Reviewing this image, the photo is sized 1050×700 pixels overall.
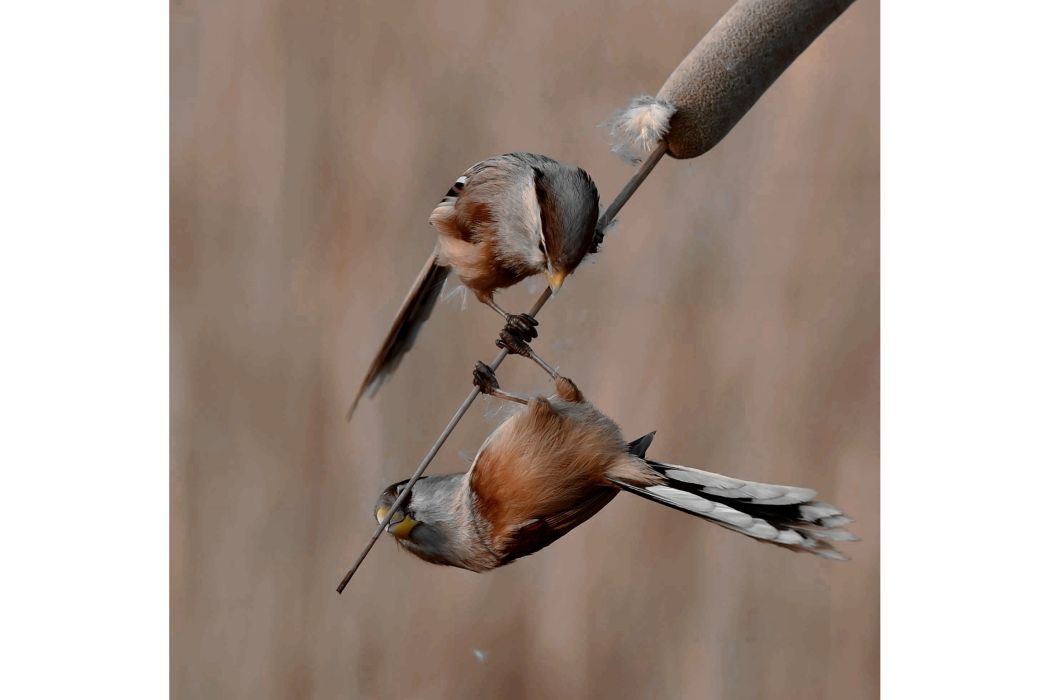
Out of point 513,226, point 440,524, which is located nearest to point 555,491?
point 440,524

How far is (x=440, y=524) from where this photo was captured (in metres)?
0.93

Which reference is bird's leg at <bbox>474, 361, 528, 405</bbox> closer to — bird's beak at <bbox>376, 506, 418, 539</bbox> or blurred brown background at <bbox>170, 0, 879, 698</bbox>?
blurred brown background at <bbox>170, 0, 879, 698</bbox>

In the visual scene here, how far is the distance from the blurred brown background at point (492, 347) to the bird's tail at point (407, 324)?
0.05ft

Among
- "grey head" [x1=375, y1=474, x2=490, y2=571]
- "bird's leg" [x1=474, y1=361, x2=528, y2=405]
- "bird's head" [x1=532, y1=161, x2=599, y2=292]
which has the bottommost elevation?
"grey head" [x1=375, y1=474, x2=490, y2=571]

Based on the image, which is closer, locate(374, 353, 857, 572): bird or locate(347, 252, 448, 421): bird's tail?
locate(374, 353, 857, 572): bird

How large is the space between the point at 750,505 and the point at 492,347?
1.04ft

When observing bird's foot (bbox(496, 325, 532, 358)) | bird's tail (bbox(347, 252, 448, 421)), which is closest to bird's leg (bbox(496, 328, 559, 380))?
bird's foot (bbox(496, 325, 532, 358))

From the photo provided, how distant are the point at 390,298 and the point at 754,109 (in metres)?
0.41

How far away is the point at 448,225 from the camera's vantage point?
3.21 ft

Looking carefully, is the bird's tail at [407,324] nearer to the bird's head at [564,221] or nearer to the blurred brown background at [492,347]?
the blurred brown background at [492,347]

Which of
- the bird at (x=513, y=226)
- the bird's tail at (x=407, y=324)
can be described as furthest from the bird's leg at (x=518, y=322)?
the bird's tail at (x=407, y=324)

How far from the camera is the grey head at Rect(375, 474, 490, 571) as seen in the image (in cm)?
91

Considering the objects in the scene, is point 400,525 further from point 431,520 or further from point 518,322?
point 518,322

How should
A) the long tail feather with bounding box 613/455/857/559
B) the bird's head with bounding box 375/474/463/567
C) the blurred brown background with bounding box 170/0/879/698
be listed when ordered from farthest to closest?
the blurred brown background with bounding box 170/0/879/698 < the bird's head with bounding box 375/474/463/567 < the long tail feather with bounding box 613/455/857/559
